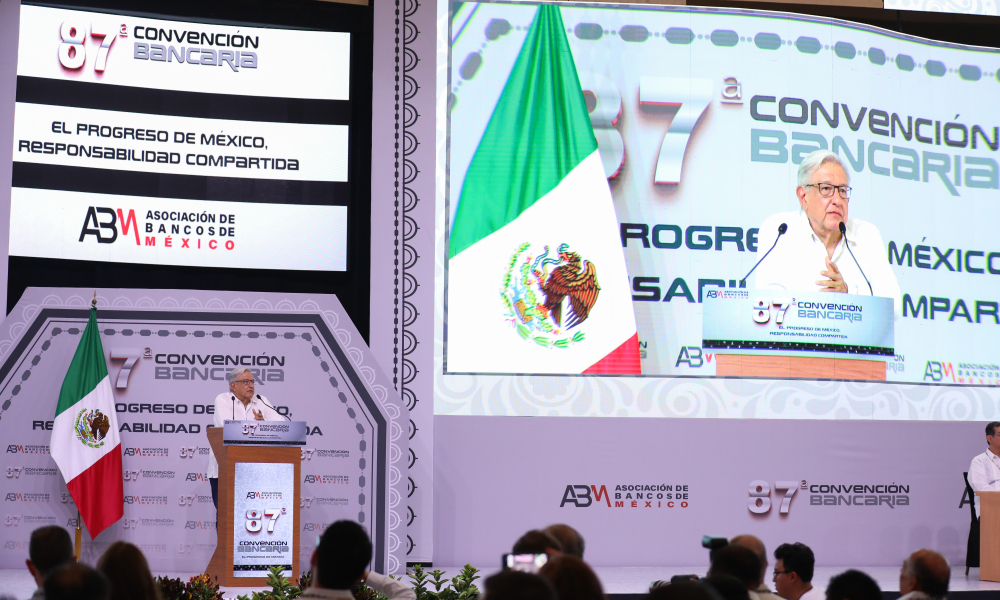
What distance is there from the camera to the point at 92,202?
6.98m

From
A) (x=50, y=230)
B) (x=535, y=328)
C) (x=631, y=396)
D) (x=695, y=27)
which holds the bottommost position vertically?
(x=631, y=396)

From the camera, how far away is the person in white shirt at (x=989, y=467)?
6.96m

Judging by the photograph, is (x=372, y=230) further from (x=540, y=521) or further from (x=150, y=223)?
(x=540, y=521)

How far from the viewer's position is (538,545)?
8.91 ft

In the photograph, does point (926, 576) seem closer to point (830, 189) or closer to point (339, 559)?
point (339, 559)

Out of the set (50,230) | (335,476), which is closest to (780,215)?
(335,476)

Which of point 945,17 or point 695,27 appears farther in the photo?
point 945,17

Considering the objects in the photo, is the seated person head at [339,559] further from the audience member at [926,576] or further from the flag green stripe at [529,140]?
the flag green stripe at [529,140]

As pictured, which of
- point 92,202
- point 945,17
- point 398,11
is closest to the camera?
point 92,202

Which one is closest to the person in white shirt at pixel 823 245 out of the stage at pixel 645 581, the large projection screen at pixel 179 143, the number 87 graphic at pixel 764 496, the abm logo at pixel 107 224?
the number 87 graphic at pixel 764 496

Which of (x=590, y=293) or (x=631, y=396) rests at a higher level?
(x=590, y=293)

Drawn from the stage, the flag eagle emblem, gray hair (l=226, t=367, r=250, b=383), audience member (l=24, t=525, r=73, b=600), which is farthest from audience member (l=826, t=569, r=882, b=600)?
the flag eagle emblem

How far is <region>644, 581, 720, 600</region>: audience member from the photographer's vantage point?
1.88 meters

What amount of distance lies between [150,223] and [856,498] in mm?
5431
